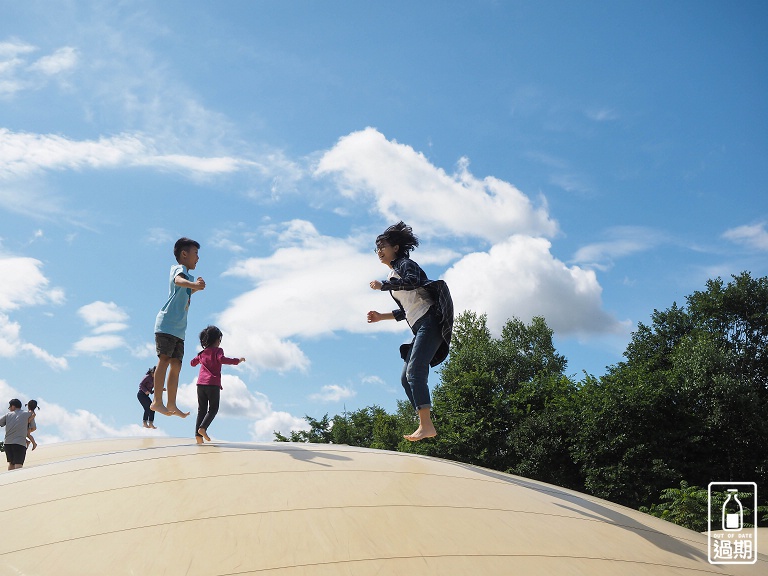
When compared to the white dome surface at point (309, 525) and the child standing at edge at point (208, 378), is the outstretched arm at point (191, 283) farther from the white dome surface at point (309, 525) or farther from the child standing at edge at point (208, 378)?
the white dome surface at point (309, 525)

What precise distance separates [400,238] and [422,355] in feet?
4.75

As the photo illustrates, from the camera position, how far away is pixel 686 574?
5.14m

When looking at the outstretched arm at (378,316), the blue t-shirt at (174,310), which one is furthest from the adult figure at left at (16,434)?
the outstretched arm at (378,316)

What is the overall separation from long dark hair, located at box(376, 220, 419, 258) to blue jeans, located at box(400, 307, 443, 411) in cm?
90

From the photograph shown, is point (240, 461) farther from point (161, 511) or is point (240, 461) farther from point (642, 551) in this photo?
point (642, 551)

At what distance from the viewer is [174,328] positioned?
28.9 ft

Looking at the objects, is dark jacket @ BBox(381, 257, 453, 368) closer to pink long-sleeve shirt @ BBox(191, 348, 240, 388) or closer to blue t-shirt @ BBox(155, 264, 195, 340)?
pink long-sleeve shirt @ BBox(191, 348, 240, 388)

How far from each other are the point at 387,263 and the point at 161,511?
3.91 meters

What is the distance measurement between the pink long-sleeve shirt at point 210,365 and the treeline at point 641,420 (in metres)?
26.4

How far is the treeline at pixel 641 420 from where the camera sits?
32.7 meters

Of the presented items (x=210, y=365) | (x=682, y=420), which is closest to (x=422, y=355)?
(x=210, y=365)

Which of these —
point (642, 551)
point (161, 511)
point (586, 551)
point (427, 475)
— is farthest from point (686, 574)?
point (161, 511)

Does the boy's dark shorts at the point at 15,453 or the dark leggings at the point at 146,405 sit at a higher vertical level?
the dark leggings at the point at 146,405

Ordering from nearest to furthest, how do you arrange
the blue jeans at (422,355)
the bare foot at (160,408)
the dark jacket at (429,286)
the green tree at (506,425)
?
the dark jacket at (429,286) < the blue jeans at (422,355) < the bare foot at (160,408) < the green tree at (506,425)
